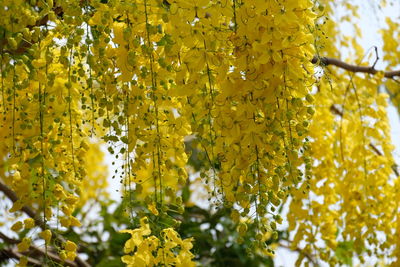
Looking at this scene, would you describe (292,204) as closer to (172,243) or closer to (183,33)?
(172,243)

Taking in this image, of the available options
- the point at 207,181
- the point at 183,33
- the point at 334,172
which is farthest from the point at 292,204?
the point at 183,33

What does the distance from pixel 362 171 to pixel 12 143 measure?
1.63m

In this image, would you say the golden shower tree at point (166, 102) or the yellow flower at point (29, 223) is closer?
the golden shower tree at point (166, 102)

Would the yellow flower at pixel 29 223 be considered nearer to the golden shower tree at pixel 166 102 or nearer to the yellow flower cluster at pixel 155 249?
the golden shower tree at pixel 166 102

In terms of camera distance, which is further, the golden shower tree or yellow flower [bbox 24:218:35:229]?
yellow flower [bbox 24:218:35:229]

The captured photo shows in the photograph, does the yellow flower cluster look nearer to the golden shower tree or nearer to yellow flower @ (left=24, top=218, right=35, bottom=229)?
the golden shower tree

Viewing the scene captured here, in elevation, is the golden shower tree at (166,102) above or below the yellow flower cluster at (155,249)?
above

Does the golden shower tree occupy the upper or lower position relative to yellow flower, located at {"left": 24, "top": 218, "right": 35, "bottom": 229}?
upper

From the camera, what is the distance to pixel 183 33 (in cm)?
158

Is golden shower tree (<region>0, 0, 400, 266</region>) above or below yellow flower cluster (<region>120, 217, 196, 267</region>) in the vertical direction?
above

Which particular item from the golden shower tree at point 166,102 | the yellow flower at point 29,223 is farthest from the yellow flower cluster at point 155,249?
the yellow flower at point 29,223

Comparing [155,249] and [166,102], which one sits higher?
[166,102]

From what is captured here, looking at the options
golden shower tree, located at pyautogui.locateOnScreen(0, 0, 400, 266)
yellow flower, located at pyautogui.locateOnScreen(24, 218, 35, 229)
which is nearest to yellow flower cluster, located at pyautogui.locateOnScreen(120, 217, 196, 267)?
golden shower tree, located at pyautogui.locateOnScreen(0, 0, 400, 266)

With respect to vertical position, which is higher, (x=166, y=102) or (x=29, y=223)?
(x=166, y=102)
